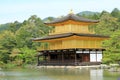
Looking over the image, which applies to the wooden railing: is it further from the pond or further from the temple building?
the pond

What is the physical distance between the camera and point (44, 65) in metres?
47.7

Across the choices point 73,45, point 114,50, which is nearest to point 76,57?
point 73,45

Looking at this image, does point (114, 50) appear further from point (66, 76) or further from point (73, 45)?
point (66, 76)

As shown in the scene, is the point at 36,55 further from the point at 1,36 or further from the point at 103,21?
the point at 103,21

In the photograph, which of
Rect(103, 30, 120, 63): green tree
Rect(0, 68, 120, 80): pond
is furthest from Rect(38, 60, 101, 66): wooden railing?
Rect(0, 68, 120, 80): pond

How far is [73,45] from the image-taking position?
44969mm

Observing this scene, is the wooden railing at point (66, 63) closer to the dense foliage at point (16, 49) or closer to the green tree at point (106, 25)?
the dense foliage at point (16, 49)

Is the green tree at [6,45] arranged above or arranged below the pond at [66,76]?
above

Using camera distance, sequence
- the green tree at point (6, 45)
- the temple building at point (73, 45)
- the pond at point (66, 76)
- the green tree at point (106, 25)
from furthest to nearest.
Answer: the green tree at point (106, 25) < the green tree at point (6, 45) < the temple building at point (73, 45) < the pond at point (66, 76)

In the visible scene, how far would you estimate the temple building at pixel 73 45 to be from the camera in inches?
1773

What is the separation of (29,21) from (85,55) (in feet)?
111

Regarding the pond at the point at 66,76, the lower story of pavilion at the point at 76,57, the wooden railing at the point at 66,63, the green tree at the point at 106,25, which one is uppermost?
the green tree at the point at 106,25

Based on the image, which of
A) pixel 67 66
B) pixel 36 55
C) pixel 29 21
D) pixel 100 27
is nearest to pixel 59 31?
pixel 36 55

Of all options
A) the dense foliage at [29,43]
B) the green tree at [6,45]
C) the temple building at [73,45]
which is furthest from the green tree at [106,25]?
the green tree at [6,45]
